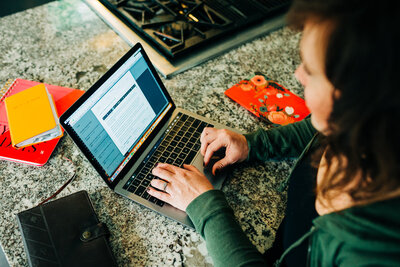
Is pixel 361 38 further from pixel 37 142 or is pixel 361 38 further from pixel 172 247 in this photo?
pixel 37 142

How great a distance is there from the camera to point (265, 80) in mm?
1126

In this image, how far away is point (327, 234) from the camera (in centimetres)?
58

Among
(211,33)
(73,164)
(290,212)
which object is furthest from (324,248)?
(211,33)

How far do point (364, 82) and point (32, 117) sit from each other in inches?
34.2

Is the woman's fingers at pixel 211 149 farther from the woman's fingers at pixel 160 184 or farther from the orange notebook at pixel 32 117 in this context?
the orange notebook at pixel 32 117

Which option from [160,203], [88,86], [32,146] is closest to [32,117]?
[32,146]

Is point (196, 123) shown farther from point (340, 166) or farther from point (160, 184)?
point (340, 166)

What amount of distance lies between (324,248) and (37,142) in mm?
800

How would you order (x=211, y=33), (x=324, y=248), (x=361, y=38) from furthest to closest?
(x=211, y=33) → (x=324, y=248) → (x=361, y=38)

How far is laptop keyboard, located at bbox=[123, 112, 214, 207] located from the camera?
0.81 meters

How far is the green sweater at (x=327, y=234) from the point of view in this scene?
501 mm

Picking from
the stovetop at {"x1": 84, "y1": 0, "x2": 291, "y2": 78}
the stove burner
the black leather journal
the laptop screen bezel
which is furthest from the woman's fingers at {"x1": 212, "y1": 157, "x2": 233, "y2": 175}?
the stove burner

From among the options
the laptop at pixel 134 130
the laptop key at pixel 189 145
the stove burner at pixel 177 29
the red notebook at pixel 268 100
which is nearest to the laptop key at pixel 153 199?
the laptop at pixel 134 130

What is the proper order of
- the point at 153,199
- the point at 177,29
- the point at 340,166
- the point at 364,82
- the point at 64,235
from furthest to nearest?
the point at 177,29
the point at 153,199
the point at 64,235
the point at 340,166
the point at 364,82
